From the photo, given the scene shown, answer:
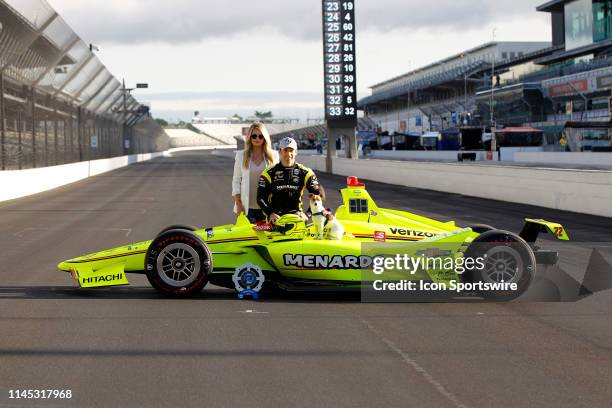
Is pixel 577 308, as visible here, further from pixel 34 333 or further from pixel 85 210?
pixel 85 210

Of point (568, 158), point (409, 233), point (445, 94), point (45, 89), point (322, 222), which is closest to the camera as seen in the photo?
point (322, 222)

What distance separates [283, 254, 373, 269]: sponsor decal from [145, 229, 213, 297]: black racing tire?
79cm

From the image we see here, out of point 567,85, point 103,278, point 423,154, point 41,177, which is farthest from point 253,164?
point 423,154

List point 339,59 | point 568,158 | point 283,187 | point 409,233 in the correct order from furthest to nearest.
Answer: point 568,158, point 339,59, point 409,233, point 283,187

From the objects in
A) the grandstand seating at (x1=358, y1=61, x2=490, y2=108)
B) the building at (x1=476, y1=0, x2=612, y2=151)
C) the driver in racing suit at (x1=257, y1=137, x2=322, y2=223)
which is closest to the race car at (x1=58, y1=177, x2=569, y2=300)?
the driver in racing suit at (x1=257, y1=137, x2=322, y2=223)

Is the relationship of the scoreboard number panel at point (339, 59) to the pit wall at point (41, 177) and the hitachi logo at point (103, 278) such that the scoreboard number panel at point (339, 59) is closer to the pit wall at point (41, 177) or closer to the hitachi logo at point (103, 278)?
the pit wall at point (41, 177)

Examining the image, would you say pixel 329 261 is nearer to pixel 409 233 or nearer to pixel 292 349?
pixel 409 233

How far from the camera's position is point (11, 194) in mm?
27297

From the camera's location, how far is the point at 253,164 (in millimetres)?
9289

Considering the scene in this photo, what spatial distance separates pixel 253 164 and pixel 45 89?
24.5 metres

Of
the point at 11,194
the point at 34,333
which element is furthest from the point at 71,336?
the point at 11,194

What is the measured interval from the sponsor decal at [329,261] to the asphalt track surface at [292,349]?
0.37 meters

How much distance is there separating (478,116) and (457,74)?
373 inches

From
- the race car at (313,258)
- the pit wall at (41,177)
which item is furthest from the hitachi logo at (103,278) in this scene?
the pit wall at (41,177)
